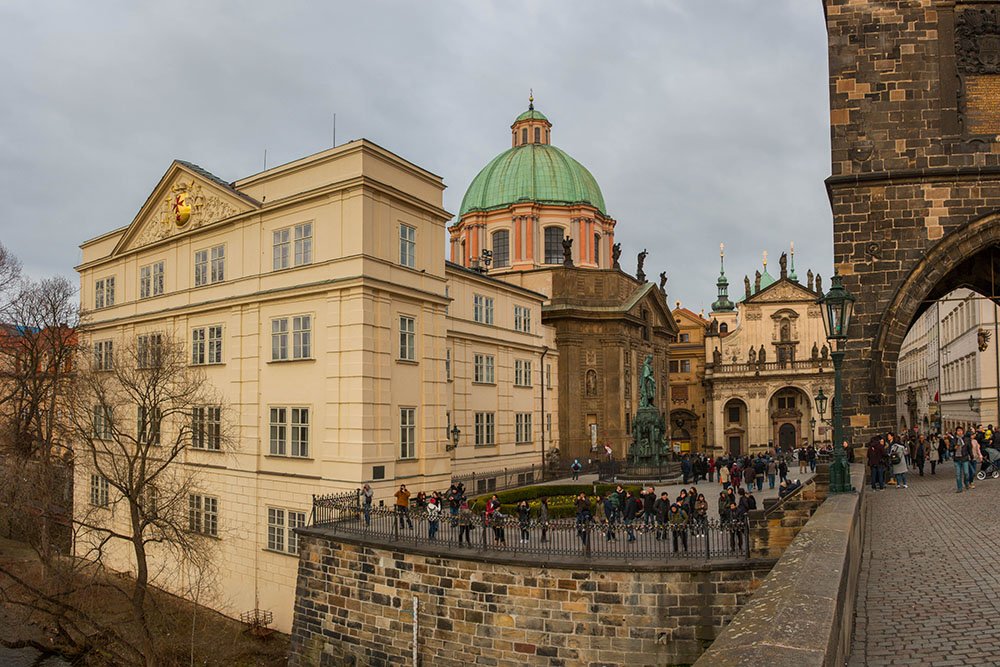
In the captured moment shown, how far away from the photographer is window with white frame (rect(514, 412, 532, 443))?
1594 inches

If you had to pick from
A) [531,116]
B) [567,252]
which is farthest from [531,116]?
[567,252]

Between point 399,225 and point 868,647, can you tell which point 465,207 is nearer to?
point 399,225

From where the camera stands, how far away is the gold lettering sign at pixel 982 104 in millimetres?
21484

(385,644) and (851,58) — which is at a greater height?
(851,58)

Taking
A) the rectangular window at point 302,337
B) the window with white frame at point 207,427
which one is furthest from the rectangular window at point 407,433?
the window with white frame at point 207,427

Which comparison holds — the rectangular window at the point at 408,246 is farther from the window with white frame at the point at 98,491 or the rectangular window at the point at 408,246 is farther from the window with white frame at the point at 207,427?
the window with white frame at the point at 98,491

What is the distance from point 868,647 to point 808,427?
65.6m

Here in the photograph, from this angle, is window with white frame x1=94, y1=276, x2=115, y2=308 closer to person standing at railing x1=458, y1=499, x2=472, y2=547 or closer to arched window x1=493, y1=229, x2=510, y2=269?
person standing at railing x1=458, y1=499, x2=472, y2=547

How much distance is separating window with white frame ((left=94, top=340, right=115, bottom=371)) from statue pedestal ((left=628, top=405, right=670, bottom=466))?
25.6 meters

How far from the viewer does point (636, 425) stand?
3988 cm

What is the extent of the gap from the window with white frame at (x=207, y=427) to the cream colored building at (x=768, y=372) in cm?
5190

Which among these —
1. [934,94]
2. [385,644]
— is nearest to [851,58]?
[934,94]

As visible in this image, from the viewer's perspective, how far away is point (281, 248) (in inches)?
1001

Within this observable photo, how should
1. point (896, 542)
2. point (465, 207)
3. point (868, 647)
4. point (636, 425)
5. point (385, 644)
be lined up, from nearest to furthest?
point (868, 647) < point (896, 542) < point (385, 644) < point (636, 425) < point (465, 207)
